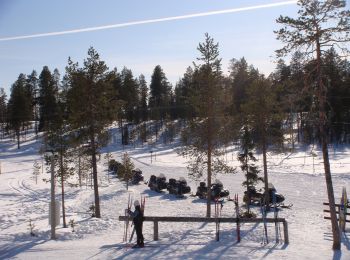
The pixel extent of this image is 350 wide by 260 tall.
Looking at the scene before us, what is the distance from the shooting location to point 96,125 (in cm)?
2458

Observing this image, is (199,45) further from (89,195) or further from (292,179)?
(292,179)

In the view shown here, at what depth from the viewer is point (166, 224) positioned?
68.4 feet

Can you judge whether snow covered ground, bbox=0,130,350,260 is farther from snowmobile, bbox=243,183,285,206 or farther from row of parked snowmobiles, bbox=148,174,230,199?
snowmobile, bbox=243,183,285,206

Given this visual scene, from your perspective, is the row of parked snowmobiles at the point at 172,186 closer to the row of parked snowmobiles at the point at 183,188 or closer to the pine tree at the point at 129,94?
the row of parked snowmobiles at the point at 183,188

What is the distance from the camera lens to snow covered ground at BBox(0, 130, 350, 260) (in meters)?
13.0

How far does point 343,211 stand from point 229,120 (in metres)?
8.63

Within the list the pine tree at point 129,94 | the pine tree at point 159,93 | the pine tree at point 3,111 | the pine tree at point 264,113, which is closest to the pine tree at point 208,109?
the pine tree at point 264,113

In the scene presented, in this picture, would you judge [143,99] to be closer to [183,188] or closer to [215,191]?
[183,188]

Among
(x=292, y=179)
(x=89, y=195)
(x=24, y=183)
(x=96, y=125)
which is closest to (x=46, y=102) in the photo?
(x=24, y=183)

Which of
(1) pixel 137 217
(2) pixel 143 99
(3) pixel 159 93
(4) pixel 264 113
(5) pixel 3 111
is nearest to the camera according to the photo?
(1) pixel 137 217

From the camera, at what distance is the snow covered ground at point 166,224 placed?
13.0m

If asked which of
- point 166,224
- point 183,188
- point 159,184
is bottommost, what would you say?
point 166,224

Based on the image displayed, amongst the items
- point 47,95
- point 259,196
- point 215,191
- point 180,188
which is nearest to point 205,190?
point 215,191

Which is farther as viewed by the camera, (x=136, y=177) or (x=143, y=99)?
(x=143, y=99)
